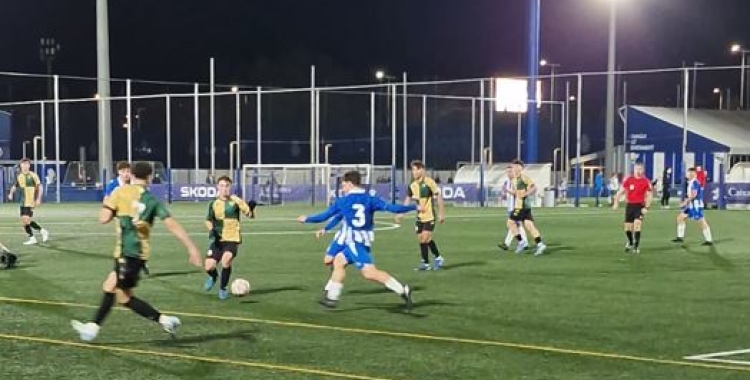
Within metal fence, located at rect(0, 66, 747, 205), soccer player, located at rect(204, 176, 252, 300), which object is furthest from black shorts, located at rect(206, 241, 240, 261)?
metal fence, located at rect(0, 66, 747, 205)

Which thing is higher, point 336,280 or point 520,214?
point 520,214

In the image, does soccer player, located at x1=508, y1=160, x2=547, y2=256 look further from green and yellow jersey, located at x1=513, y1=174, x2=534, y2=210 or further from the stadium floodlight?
the stadium floodlight

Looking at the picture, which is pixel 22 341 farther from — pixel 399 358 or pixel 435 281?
pixel 435 281

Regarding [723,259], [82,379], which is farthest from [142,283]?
[723,259]

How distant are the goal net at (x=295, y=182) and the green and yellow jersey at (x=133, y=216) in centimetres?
3706

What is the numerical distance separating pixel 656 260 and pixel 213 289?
31.5 feet

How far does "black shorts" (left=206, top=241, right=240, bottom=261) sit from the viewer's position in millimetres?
13258

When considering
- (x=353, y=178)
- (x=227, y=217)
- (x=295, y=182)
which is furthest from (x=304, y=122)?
(x=353, y=178)

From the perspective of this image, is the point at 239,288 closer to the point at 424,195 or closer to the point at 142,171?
the point at 142,171

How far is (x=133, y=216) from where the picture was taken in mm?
9500

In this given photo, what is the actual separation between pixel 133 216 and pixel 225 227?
12.5ft

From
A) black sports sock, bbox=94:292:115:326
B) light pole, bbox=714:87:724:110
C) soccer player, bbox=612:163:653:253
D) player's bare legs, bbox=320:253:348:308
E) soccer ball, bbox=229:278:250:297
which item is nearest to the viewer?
black sports sock, bbox=94:292:115:326

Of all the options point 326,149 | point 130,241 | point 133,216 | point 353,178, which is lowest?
point 130,241

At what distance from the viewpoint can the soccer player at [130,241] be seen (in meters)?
9.42
